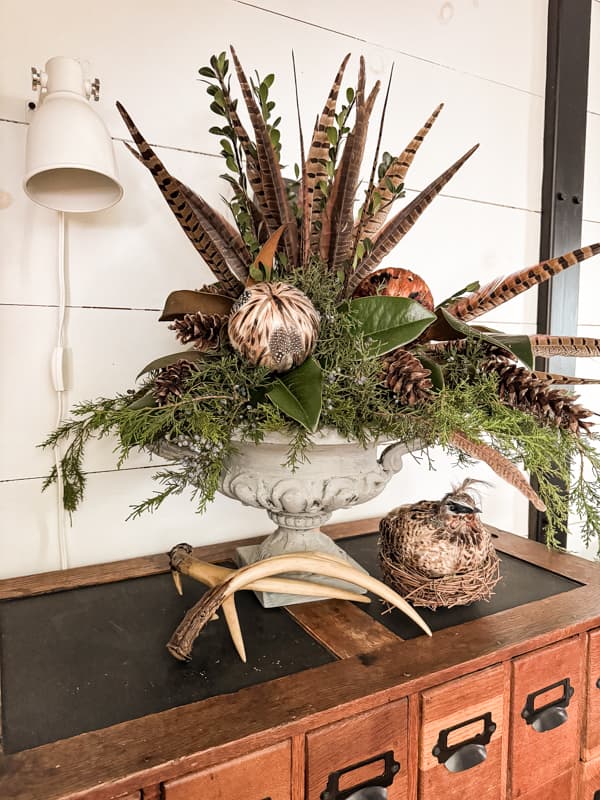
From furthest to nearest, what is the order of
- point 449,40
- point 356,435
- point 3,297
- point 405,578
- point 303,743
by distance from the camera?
point 449,40 < point 3,297 < point 405,578 < point 356,435 < point 303,743

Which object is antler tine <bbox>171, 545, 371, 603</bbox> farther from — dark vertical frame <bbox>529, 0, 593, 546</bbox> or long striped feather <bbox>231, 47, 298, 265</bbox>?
dark vertical frame <bbox>529, 0, 593, 546</bbox>

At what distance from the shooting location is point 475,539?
0.78 m

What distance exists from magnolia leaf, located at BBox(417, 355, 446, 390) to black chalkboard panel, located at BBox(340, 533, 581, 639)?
1.02 ft

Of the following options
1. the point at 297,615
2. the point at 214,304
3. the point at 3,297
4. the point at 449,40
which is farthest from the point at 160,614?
the point at 449,40

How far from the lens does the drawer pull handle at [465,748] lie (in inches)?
25.9

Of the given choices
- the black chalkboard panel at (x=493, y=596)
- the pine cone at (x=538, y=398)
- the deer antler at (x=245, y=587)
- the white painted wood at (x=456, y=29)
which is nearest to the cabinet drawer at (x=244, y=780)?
the deer antler at (x=245, y=587)

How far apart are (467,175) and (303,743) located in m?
1.21

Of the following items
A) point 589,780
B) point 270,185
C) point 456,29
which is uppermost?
point 456,29

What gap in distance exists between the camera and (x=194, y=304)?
745 mm

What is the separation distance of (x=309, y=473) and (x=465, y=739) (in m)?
0.36

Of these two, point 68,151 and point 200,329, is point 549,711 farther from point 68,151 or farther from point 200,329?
point 68,151

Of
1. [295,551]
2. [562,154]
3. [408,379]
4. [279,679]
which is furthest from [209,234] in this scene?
[562,154]

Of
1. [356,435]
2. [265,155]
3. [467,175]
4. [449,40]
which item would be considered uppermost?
[449,40]

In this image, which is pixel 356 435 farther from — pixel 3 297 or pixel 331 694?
pixel 3 297
